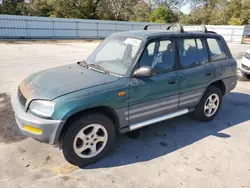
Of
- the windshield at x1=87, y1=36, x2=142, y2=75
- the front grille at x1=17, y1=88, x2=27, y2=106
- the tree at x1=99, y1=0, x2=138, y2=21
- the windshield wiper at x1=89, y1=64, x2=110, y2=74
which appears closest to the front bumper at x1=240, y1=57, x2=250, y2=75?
the windshield at x1=87, y1=36, x2=142, y2=75

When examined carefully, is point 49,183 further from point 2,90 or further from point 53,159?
point 2,90

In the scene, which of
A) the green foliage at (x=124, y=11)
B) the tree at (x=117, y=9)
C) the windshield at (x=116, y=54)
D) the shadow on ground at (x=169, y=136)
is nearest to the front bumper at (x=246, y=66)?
the shadow on ground at (x=169, y=136)

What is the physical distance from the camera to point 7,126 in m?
4.15

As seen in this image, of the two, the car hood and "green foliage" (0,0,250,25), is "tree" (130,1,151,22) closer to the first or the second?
"green foliage" (0,0,250,25)

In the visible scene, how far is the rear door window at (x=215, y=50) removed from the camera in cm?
445

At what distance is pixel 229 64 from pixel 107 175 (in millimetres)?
3427

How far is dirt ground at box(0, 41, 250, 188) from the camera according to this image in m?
2.85

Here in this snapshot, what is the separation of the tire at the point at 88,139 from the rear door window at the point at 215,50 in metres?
2.57

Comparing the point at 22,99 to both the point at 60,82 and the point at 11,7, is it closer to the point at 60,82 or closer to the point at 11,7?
the point at 60,82

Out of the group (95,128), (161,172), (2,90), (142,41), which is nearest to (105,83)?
(95,128)

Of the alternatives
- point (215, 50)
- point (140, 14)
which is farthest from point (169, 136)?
point (140, 14)

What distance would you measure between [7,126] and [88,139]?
1.96m

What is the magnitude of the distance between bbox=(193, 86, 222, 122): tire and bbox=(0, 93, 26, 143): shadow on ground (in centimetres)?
324

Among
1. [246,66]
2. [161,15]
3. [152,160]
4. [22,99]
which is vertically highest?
[161,15]
